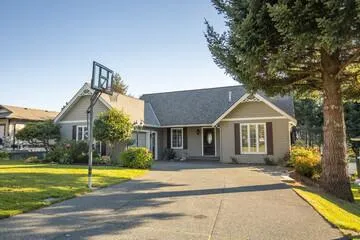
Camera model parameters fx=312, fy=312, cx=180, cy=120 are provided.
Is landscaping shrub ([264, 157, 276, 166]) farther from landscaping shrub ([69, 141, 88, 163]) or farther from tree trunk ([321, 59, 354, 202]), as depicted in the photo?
landscaping shrub ([69, 141, 88, 163])

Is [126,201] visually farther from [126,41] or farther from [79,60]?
[79,60]

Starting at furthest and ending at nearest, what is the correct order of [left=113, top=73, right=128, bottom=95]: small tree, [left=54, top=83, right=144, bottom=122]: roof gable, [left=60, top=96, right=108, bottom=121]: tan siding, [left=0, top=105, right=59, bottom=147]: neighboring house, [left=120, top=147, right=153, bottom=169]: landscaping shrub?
[left=113, top=73, right=128, bottom=95]: small tree
[left=0, top=105, right=59, bottom=147]: neighboring house
[left=60, top=96, right=108, bottom=121]: tan siding
[left=54, top=83, right=144, bottom=122]: roof gable
[left=120, top=147, right=153, bottom=169]: landscaping shrub

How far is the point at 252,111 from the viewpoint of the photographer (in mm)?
21359

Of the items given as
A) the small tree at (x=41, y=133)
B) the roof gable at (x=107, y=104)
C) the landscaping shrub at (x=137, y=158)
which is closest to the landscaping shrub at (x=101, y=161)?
the landscaping shrub at (x=137, y=158)

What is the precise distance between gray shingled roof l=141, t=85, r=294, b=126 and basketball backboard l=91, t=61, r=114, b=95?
12.8 meters

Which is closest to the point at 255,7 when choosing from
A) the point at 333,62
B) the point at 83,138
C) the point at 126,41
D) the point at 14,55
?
the point at 333,62

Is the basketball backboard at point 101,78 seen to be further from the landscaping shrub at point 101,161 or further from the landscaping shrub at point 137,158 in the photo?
the landscaping shrub at point 101,161

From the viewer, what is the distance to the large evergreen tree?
28.8 feet

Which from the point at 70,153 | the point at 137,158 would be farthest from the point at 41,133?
the point at 137,158

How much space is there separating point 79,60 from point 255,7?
978 centimetres

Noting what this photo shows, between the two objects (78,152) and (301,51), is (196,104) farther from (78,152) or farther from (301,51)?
(301,51)

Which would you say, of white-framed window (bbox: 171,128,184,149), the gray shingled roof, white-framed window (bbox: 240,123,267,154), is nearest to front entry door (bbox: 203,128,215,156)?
the gray shingled roof

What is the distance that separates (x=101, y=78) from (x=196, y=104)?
622 inches

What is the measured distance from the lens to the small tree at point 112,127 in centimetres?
1928
